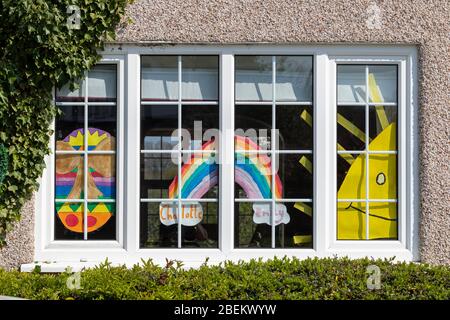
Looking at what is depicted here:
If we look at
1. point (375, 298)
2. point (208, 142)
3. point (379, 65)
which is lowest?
point (375, 298)

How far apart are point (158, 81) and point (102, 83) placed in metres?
0.59

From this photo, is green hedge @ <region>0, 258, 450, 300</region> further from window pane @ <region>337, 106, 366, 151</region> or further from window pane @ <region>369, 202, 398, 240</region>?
window pane @ <region>337, 106, 366, 151</region>

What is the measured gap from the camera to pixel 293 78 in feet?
22.8

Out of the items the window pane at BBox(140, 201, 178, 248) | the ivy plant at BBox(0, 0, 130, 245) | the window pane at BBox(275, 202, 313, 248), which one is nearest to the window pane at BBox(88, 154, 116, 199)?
the window pane at BBox(140, 201, 178, 248)

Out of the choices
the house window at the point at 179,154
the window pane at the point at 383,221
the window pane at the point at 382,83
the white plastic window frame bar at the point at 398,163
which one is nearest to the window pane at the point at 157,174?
the house window at the point at 179,154

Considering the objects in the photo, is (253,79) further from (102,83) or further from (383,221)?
(383,221)

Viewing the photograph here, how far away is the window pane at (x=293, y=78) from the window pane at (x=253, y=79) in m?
0.11

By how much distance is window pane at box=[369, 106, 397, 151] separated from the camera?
6934 mm

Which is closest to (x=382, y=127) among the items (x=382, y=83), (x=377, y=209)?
(x=382, y=83)

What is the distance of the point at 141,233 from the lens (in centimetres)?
690

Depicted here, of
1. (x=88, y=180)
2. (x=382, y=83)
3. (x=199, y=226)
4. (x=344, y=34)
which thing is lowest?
(x=199, y=226)
